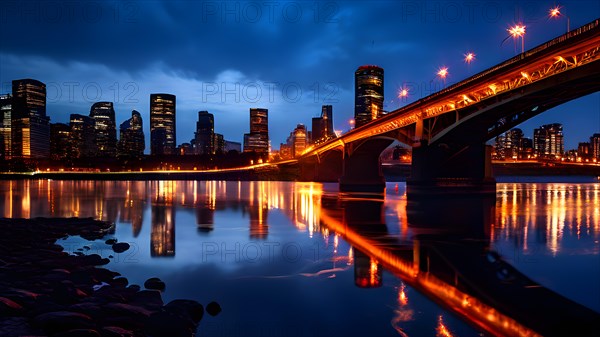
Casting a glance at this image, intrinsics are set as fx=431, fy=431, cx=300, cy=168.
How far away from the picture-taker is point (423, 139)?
54.4 m

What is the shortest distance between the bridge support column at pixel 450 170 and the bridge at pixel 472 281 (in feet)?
102

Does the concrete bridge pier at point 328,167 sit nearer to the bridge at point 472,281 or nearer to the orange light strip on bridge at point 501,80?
the orange light strip on bridge at point 501,80

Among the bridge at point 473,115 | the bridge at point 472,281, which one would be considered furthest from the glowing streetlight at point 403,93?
the bridge at point 472,281

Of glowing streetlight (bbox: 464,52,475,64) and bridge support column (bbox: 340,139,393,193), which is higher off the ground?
glowing streetlight (bbox: 464,52,475,64)

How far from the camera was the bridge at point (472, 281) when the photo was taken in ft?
28.3

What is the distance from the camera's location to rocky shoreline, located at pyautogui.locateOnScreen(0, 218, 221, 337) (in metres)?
7.61

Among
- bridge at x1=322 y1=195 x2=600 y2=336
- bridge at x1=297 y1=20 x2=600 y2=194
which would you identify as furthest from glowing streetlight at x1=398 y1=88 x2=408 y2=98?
bridge at x1=322 y1=195 x2=600 y2=336

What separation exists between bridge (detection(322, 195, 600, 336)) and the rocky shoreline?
5554 millimetres

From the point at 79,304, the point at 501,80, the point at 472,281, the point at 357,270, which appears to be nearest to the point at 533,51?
the point at 501,80

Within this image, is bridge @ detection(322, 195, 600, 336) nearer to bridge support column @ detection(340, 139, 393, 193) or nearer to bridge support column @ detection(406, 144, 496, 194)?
bridge support column @ detection(406, 144, 496, 194)

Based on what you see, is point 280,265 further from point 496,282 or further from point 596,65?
point 596,65

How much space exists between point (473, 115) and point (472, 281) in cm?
3568

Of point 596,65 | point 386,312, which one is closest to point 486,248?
point 386,312

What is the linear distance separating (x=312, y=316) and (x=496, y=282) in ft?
19.0
